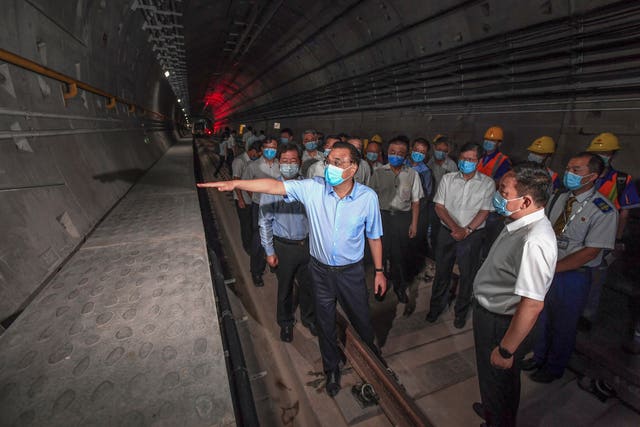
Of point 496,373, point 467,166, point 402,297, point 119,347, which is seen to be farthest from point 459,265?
point 119,347

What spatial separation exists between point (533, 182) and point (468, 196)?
1.79 m

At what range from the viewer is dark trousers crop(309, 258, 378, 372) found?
9.52 feet

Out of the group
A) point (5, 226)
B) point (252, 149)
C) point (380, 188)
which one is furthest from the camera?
point (252, 149)

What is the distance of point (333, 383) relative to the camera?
307cm

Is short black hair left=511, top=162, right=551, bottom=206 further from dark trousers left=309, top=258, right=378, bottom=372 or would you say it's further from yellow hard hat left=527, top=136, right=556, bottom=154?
yellow hard hat left=527, top=136, right=556, bottom=154

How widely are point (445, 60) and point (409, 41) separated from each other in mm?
1517

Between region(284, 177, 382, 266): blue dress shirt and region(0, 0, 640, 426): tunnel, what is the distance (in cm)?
108

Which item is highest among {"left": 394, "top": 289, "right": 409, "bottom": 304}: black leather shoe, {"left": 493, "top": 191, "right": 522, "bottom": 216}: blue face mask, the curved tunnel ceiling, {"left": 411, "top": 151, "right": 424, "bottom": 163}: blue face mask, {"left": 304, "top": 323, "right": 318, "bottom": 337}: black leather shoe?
the curved tunnel ceiling

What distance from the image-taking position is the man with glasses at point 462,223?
12.6 ft

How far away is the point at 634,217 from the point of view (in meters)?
4.45

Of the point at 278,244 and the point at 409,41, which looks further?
the point at 409,41

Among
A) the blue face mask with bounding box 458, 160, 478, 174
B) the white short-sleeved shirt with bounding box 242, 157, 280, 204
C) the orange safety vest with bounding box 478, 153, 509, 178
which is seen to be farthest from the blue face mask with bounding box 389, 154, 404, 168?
the orange safety vest with bounding box 478, 153, 509, 178

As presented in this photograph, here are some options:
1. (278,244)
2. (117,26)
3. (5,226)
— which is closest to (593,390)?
(278,244)

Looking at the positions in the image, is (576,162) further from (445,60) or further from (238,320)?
(445,60)
